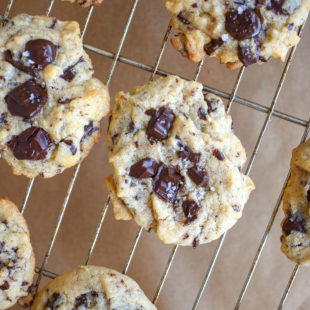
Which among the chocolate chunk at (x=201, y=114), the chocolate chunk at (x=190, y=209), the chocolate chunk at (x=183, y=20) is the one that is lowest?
the chocolate chunk at (x=190, y=209)

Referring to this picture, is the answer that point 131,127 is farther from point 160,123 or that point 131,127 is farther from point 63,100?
point 63,100

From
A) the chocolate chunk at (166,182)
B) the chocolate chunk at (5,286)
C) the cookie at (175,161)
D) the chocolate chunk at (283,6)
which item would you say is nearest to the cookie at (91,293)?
the chocolate chunk at (5,286)

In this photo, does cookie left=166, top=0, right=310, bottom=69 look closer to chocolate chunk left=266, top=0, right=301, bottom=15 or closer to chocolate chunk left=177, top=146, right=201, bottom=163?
chocolate chunk left=266, top=0, right=301, bottom=15

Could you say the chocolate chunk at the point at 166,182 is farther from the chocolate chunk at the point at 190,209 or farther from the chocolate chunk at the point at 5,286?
the chocolate chunk at the point at 5,286

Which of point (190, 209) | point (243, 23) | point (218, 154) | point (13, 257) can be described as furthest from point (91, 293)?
point (243, 23)

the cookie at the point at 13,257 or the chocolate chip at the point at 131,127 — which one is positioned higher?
the chocolate chip at the point at 131,127

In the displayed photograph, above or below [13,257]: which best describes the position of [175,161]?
above
